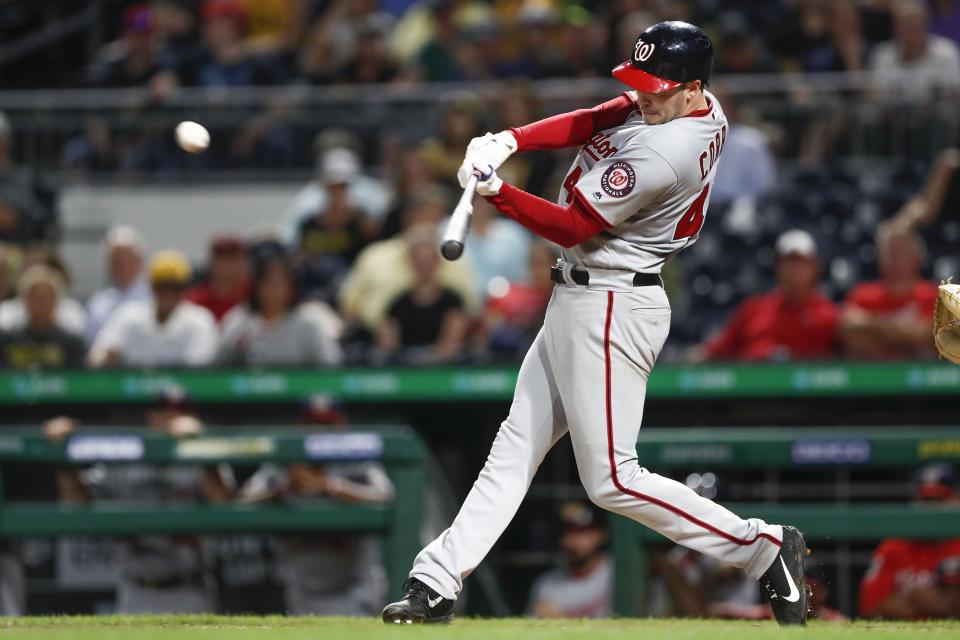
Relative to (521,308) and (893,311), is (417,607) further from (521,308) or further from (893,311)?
(893,311)

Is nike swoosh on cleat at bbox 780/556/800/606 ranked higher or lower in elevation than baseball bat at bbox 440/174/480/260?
lower

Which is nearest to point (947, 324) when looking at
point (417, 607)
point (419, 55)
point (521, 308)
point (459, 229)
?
point (459, 229)

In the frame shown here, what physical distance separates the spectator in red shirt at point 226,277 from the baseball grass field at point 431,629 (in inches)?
142

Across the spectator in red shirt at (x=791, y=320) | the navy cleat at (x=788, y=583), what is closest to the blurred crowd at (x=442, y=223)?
the spectator in red shirt at (x=791, y=320)

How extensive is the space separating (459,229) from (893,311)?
3.86 meters

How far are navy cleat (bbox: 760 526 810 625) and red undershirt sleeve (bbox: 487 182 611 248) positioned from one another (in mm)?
1170

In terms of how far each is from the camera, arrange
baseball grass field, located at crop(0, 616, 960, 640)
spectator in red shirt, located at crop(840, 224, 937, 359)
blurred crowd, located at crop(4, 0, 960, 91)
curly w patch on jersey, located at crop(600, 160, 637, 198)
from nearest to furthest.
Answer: baseball grass field, located at crop(0, 616, 960, 640), curly w patch on jersey, located at crop(600, 160, 637, 198), spectator in red shirt, located at crop(840, 224, 937, 359), blurred crowd, located at crop(4, 0, 960, 91)

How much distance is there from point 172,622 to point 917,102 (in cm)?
610

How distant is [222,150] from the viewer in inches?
426

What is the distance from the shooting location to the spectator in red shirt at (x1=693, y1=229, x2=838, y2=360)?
7328 millimetres

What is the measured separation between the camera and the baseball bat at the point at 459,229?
3914 mm

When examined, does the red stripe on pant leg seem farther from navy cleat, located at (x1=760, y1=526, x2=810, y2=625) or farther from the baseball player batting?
navy cleat, located at (x1=760, y1=526, x2=810, y2=625)

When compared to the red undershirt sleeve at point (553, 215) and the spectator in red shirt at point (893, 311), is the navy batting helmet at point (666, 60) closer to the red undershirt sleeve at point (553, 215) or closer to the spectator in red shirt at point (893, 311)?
the red undershirt sleeve at point (553, 215)

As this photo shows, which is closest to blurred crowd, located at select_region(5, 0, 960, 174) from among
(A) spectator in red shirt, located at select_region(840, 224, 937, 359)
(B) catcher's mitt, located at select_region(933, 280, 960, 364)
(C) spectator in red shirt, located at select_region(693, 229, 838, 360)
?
(A) spectator in red shirt, located at select_region(840, 224, 937, 359)
